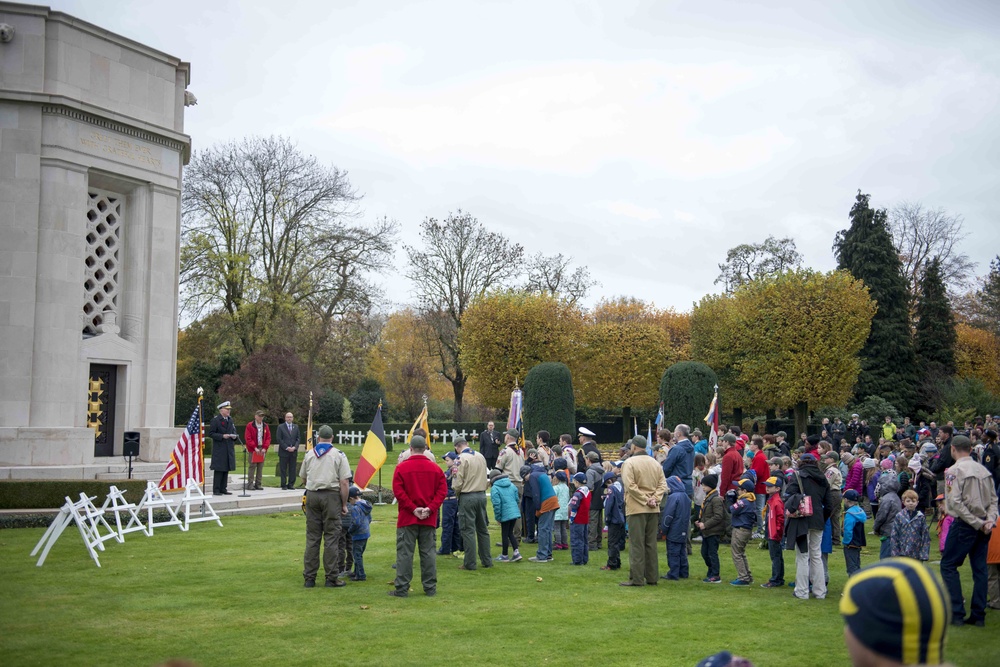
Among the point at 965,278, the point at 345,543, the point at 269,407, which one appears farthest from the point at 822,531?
the point at 965,278

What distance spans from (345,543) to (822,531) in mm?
6222

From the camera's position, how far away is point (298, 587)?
10867mm

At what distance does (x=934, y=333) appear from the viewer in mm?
52062

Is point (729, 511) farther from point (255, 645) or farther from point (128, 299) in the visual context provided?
point (128, 299)

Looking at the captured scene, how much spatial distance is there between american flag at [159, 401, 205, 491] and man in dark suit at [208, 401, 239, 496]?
324cm

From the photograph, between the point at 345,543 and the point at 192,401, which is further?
the point at 192,401

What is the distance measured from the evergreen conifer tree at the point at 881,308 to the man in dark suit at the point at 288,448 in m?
36.9

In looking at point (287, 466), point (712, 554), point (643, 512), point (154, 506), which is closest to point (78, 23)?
point (154, 506)

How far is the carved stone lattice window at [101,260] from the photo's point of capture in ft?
65.7

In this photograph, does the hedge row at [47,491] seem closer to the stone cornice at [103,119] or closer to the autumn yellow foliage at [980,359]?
the stone cornice at [103,119]

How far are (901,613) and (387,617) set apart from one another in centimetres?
764

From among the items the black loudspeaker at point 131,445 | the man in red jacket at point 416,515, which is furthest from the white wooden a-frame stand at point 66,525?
the man in red jacket at point 416,515

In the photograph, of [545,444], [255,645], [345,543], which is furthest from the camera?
[545,444]

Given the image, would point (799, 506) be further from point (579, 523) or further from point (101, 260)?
point (101, 260)
